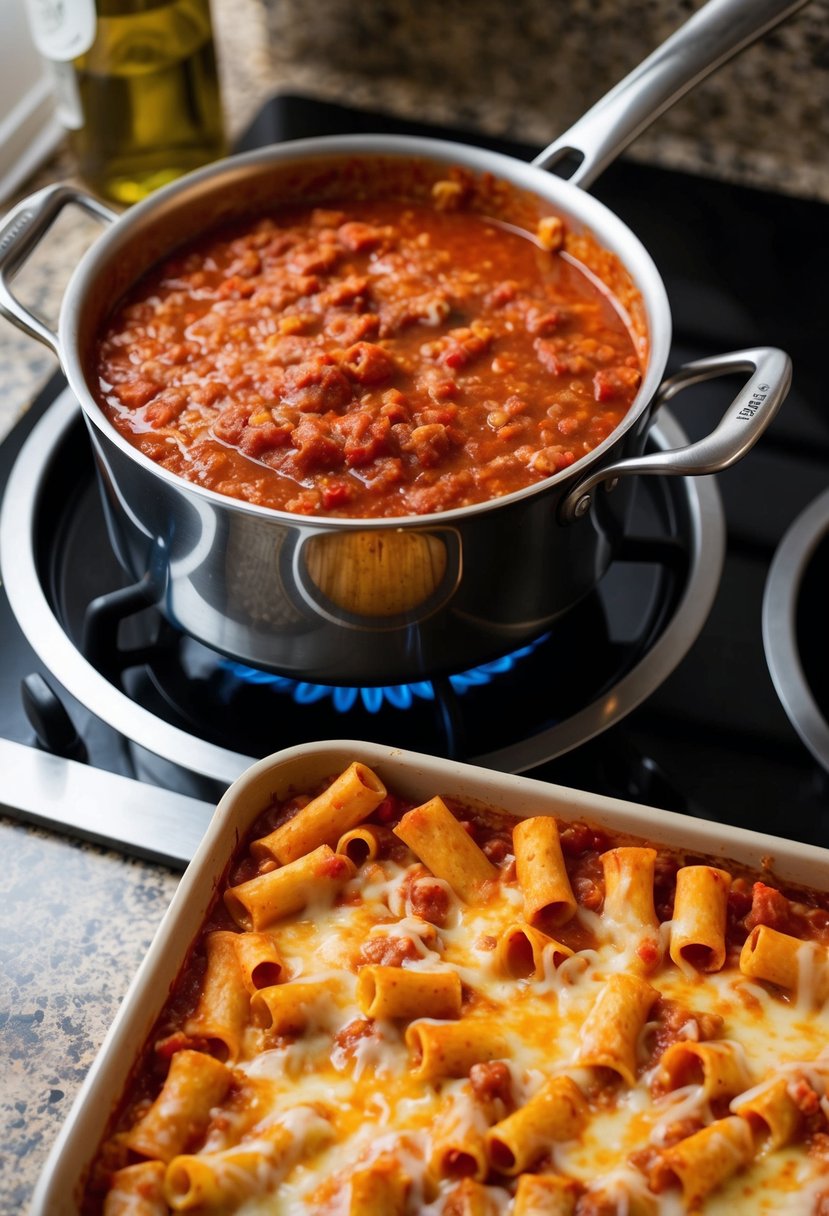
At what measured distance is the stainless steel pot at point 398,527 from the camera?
1392 millimetres

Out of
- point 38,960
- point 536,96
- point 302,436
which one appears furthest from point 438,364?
point 536,96

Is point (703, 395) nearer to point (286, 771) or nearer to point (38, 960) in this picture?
point (286, 771)

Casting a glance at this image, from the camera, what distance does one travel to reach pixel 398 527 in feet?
4.39

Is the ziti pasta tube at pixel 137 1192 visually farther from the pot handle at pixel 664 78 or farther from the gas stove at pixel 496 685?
the pot handle at pixel 664 78

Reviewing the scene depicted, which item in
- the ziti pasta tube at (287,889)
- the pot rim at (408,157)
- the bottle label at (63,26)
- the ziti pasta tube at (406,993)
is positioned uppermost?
the bottle label at (63,26)

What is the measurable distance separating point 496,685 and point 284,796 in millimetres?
433

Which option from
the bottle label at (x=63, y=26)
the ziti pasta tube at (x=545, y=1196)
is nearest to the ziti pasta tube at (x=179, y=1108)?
the ziti pasta tube at (x=545, y=1196)

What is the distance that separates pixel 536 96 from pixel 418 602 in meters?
1.53

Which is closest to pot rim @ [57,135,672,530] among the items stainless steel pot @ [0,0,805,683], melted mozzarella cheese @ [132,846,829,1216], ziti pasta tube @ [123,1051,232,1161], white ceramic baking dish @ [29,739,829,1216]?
stainless steel pot @ [0,0,805,683]

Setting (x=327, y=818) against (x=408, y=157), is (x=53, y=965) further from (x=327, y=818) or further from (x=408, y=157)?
(x=408, y=157)

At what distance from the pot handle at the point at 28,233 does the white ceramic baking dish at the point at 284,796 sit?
59 cm

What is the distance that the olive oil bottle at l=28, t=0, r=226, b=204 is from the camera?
2072 millimetres

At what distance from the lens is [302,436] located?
5.13 ft

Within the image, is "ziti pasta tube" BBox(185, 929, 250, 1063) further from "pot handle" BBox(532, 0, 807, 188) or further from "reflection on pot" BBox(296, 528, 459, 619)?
"pot handle" BBox(532, 0, 807, 188)
